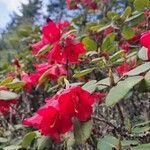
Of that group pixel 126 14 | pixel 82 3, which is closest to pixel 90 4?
pixel 82 3

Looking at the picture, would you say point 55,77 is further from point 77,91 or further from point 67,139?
point 77,91

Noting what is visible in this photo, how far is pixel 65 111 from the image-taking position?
4.25 ft

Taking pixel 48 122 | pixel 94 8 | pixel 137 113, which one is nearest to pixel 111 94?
pixel 48 122

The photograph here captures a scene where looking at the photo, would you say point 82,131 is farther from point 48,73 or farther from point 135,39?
point 135,39

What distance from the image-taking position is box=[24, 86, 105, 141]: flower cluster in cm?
128

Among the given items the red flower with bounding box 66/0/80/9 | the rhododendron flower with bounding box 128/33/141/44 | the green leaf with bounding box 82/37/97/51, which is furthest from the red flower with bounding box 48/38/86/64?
the red flower with bounding box 66/0/80/9

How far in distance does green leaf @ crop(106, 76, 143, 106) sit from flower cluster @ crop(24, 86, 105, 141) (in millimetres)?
73

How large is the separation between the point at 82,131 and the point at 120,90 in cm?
16

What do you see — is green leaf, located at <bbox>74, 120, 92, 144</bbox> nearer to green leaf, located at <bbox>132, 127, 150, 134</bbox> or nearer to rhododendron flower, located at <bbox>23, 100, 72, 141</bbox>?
rhododendron flower, located at <bbox>23, 100, 72, 141</bbox>

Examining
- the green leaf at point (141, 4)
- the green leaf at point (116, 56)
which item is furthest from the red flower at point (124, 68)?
the green leaf at point (141, 4)

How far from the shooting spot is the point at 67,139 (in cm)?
158

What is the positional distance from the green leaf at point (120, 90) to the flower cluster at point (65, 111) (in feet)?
0.24

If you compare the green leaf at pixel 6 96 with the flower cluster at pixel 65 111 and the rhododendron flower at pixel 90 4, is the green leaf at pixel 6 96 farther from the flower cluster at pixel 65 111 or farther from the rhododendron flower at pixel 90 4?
the rhododendron flower at pixel 90 4

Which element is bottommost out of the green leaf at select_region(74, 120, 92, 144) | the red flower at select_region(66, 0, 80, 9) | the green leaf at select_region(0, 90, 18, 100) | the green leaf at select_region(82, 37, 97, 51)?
the green leaf at select_region(74, 120, 92, 144)
